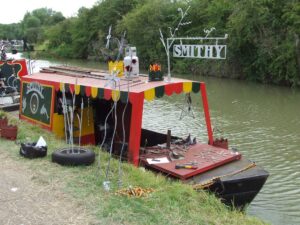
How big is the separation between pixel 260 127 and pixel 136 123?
8662 millimetres

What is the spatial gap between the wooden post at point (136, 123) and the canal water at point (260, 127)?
2075 millimetres

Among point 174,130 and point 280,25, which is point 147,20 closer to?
point 280,25

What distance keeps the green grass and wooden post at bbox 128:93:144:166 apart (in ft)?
1.57

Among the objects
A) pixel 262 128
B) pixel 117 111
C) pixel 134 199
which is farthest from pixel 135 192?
pixel 262 128

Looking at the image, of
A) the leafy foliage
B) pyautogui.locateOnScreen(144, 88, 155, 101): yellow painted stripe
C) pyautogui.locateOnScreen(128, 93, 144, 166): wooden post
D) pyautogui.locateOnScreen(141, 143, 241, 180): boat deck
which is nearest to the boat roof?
pyautogui.locateOnScreen(144, 88, 155, 101): yellow painted stripe

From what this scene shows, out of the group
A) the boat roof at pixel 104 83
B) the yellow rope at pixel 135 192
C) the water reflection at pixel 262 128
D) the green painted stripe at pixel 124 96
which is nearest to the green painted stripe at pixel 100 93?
the boat roof at pixel 104 83

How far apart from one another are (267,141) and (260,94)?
35.8ft

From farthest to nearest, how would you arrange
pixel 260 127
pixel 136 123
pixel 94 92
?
pixel 260 127 < pixel 94 92 < pixel 136 123

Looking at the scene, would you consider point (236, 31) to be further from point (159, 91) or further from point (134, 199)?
point (134, 199)

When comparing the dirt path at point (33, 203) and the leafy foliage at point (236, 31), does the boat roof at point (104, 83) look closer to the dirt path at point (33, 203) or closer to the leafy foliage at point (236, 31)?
the dirt path at point (33, 203)

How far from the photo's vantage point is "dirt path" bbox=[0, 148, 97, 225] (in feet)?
15.9

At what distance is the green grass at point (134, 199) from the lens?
194 inches

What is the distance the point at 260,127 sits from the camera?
49.0 feet

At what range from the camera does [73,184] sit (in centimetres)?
593
